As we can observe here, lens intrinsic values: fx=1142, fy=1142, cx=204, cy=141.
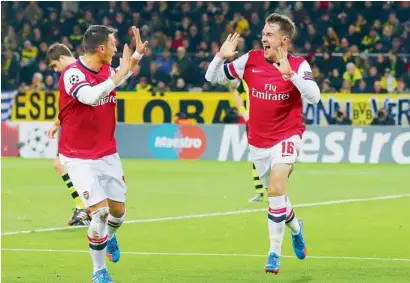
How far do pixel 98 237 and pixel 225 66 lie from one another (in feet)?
7.85

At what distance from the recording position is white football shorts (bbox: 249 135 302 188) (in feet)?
36.2

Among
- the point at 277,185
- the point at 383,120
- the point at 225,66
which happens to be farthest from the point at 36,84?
the point at 277,185

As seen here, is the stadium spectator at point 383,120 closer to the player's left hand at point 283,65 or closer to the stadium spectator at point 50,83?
the stadium spectator at point 50,83

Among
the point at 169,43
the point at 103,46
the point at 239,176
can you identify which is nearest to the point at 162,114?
the point at 169,43

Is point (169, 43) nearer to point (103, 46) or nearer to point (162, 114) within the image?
point (162, 114)

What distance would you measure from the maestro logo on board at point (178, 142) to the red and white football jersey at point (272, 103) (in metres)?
15.9

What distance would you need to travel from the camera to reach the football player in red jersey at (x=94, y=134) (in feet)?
33.0

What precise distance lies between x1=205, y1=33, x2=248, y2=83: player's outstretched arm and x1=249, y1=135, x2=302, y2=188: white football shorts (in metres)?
0.76

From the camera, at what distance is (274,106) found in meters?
11.1

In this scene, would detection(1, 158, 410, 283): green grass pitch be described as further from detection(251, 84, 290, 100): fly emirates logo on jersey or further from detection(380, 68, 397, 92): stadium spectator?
detection(380, 68, 397, 92): stadium spectator

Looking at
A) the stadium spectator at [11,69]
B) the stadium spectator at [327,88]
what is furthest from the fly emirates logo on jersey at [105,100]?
the stadium spectator at [11,69]

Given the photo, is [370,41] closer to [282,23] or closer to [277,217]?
[282,23]

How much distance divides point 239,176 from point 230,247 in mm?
10082

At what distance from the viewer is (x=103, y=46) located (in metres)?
10.2
